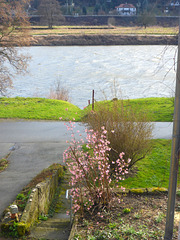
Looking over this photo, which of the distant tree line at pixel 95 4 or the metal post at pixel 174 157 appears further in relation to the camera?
the distant tree line at pixel 95 4

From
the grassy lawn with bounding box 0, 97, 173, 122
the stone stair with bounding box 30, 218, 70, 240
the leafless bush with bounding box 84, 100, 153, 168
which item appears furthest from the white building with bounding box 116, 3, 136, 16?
the stone stair with bounding box 30, 218, 70, 240

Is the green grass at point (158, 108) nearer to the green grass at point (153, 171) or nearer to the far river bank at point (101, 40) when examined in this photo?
the green grass at point (153, 171)

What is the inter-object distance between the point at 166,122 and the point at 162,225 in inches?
385

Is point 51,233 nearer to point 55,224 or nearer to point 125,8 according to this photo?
point 55,224

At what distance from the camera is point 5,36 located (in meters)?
19.1

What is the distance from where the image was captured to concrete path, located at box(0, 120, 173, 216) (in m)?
8.05

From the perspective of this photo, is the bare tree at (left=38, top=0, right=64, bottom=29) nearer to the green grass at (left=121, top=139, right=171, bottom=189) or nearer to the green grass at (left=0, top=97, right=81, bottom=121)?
the green grass at (left=0, top=97, right=81, bottom=121)

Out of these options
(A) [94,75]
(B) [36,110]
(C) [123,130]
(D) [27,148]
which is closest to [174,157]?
(C) [123,130]

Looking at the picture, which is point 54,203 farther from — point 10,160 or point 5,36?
point 5,36

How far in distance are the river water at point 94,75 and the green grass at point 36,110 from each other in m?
4.12

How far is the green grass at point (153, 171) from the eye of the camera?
318 inches

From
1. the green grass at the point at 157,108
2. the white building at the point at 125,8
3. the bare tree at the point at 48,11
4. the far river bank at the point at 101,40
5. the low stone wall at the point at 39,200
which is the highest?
the white building at the point at 125,8

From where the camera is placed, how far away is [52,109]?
53.6 ft

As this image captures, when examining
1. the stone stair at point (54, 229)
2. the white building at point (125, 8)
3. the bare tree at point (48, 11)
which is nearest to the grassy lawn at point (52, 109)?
the stone stair at point (54, 229)
